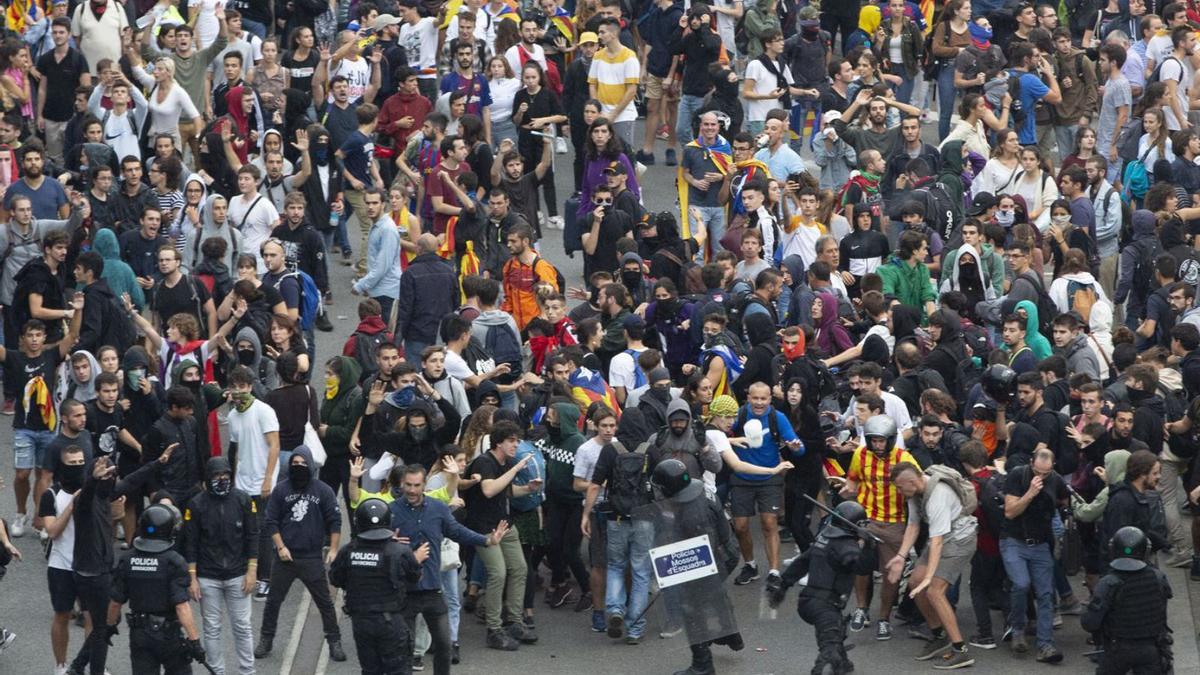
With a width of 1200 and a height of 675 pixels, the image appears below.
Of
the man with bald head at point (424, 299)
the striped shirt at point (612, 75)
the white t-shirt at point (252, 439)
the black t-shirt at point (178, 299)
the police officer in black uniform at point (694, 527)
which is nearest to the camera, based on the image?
the police officer in black uniform at point (694, 527)

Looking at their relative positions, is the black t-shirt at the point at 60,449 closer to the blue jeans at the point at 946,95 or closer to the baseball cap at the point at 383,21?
the baseball cap at the point at 383,21

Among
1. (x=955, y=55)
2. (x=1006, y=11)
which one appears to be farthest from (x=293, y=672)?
(x=1006, y=11)

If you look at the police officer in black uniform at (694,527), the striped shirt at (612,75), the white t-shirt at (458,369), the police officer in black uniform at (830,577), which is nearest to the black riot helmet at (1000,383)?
the police officer in black uniform at (830,577)

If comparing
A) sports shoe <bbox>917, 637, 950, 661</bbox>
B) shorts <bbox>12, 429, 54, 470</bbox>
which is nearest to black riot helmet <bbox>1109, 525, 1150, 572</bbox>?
sports shoe <bbox>917, 637, 950, 661</bbox>

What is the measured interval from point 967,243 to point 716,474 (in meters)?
3.41

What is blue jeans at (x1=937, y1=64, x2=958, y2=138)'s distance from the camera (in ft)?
73.3

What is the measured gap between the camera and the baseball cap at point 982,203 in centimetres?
1776

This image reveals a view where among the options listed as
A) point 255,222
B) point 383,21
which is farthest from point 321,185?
point 383,21

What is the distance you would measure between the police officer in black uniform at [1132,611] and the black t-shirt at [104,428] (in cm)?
657

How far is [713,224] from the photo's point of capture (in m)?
18.8

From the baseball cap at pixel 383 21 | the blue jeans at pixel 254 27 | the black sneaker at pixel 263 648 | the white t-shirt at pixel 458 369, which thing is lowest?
the black sneaker at pixel 263 648

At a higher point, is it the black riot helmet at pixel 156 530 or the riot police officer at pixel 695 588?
the black riot helmet at pixel 156 530

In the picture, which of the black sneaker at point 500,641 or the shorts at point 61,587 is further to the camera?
the black sneaker at point 500,641

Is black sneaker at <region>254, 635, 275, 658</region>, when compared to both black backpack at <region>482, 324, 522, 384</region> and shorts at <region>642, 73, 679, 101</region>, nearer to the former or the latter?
black backpack at <region>482, 324, 522, 384</region>
